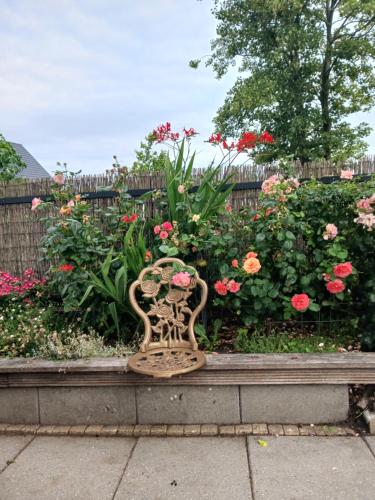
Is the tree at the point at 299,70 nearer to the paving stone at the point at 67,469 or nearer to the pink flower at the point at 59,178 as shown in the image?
the pink flower at the point at 59,178

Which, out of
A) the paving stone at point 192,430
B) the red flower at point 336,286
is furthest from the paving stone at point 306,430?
the red flower at point 336,286

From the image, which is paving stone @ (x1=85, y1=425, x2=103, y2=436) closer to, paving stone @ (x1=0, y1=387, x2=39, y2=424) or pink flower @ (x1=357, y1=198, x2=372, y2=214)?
paving stone @ (x1=0, y1=387, x2=39, y2=424)

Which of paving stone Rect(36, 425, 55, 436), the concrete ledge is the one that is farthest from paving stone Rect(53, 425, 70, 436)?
the concrete ledge

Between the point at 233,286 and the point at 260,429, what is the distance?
874 mm

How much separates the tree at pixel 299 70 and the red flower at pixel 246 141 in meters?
9.79

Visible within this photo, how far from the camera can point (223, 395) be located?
2.49m

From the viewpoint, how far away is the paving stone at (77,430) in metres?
2.47

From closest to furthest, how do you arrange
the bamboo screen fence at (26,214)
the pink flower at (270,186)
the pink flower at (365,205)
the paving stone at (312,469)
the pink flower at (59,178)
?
the paving stone at (312,469) < the pink flower at (365,205) < the pink flower at (270,186) < the pink flower at (59,178) < the bamboo screen fence at (26,214)

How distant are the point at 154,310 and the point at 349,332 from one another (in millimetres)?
1391

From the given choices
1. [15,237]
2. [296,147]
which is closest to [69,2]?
[15,237]

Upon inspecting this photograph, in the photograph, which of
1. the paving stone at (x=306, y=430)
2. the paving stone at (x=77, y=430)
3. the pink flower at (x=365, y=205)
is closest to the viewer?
the paving stone at (x=306, y=430)

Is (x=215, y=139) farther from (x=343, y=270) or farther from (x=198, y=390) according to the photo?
(x=198, y=390)

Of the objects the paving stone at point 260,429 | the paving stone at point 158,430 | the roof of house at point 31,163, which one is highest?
the roof of house at point 31,163

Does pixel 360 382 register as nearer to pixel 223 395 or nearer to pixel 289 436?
pixel 289 436
